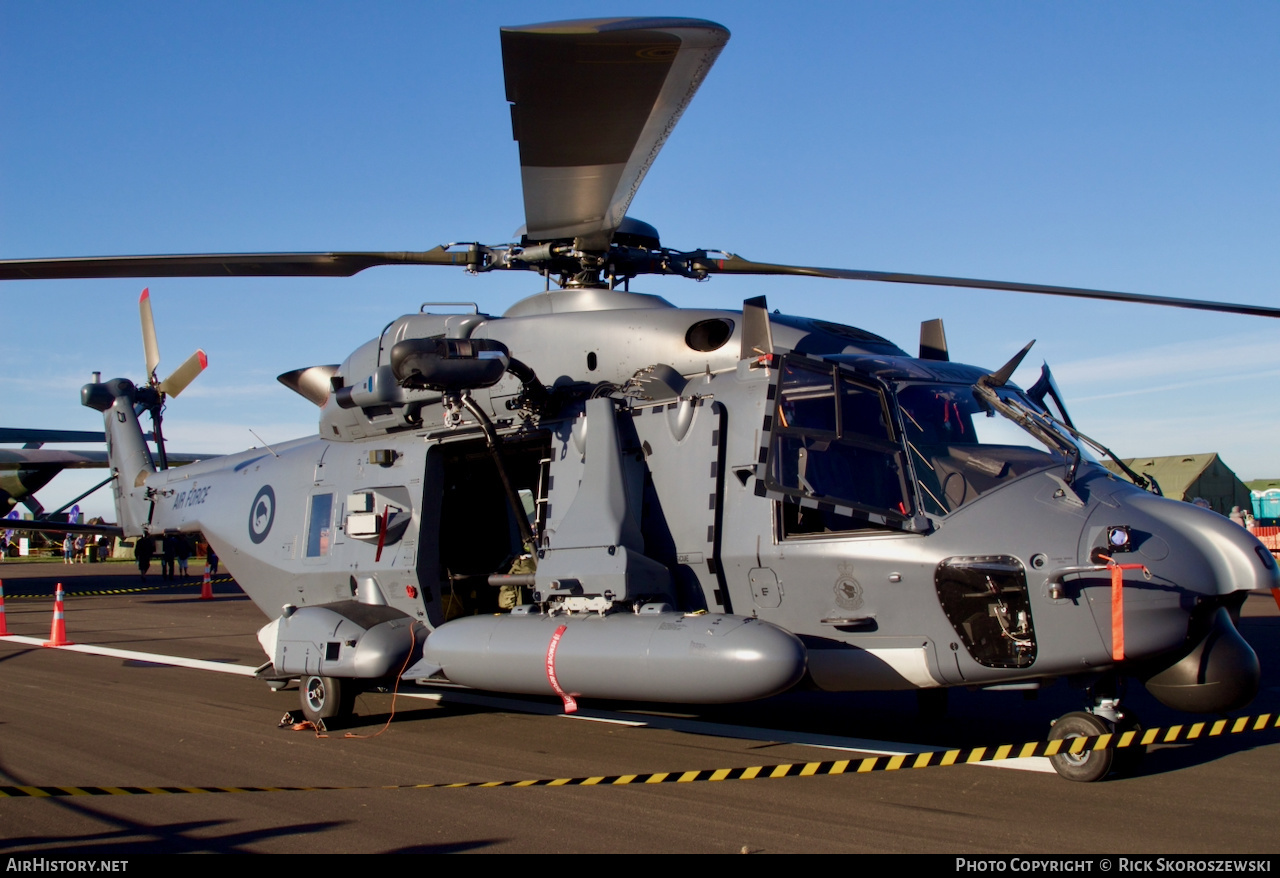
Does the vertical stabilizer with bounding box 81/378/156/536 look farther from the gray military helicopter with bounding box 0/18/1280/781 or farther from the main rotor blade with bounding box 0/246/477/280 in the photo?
the main rotor blade with bounding box 0/246/477/280

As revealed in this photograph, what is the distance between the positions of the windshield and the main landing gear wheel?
528 centimetres

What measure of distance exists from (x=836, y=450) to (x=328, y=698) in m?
5.00

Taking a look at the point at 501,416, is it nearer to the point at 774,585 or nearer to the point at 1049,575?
the point at 774,585

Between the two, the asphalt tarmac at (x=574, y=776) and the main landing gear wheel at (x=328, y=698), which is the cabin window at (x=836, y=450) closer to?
the asphalt tarmac at (x=574, y=776)

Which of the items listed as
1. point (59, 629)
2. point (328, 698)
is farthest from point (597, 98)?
point (59, 629)

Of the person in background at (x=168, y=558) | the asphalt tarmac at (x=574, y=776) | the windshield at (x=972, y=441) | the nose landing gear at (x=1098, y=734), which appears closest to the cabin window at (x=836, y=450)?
the windshield at (x=972, y=441)

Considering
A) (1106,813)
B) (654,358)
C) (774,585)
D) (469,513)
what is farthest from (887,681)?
(469,513)

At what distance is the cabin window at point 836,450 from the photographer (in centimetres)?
637

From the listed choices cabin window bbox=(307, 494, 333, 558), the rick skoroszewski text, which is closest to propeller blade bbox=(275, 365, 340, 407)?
cabin window bbox=(307, 494, 333, 558)

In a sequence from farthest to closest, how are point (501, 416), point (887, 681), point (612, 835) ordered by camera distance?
point (501, 416) < point (887, 681) < point (612, 835)

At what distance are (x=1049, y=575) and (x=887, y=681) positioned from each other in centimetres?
122

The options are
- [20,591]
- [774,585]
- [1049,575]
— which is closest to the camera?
[1049,575]

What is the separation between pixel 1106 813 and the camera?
544cm

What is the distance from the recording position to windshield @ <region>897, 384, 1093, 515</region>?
634 centimetres
